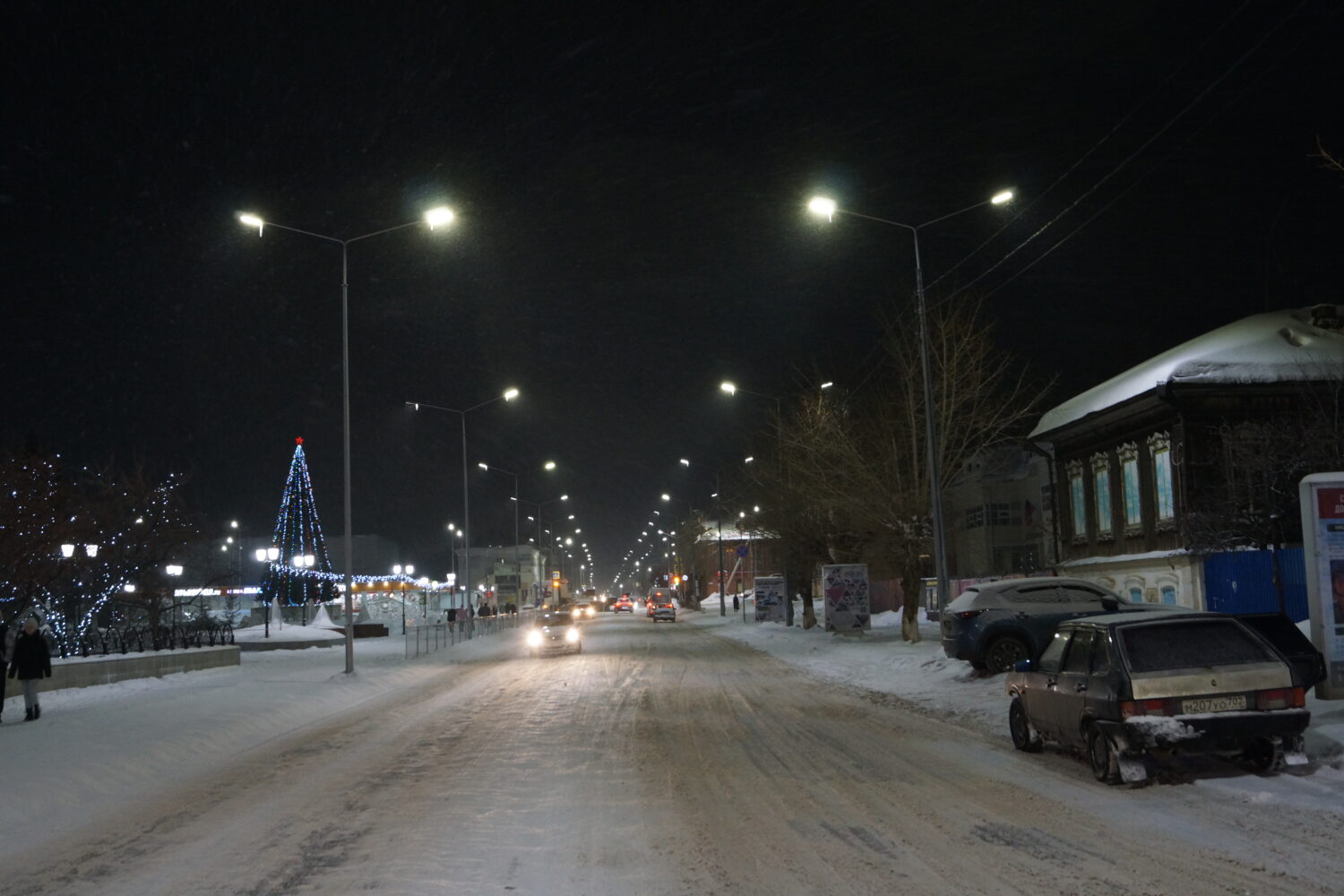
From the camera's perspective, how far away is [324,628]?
182 feet

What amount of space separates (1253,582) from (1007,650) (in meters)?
11.5

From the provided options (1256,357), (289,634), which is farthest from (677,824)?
(289,634)

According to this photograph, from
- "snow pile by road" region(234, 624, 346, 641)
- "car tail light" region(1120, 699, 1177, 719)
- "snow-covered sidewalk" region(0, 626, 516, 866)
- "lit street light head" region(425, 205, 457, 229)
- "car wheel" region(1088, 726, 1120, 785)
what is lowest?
"snow pile by road" region(234, 624, 346, 641)

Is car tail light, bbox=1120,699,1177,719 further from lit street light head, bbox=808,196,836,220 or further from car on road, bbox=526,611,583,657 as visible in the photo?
car on road, bbox=526,611,583,657

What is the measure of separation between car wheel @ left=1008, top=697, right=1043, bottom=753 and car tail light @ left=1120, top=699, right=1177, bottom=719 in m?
2.54

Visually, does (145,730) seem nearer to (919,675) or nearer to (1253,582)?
(919,675)

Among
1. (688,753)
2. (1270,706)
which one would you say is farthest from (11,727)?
(1270,706)

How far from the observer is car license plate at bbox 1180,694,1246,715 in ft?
34.1

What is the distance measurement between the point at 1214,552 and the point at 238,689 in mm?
23346

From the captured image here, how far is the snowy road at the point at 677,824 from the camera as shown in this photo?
7.67 meters

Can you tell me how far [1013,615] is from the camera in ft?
70.4

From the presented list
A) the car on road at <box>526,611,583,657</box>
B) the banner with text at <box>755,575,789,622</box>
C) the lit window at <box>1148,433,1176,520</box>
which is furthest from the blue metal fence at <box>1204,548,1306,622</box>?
the banner with text at <box>755,575,789,622</box>

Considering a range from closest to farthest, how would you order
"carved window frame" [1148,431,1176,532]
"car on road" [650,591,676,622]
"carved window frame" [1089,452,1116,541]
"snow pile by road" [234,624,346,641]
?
"carved window frame" [1148,431,1176,532] < "carved window frame" [1089,452,1116,541] < "snow pile by road" [234,624,346,641] < "car on road" [650,591,676,622]

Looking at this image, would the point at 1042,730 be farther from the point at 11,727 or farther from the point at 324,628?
the point at 324,628
